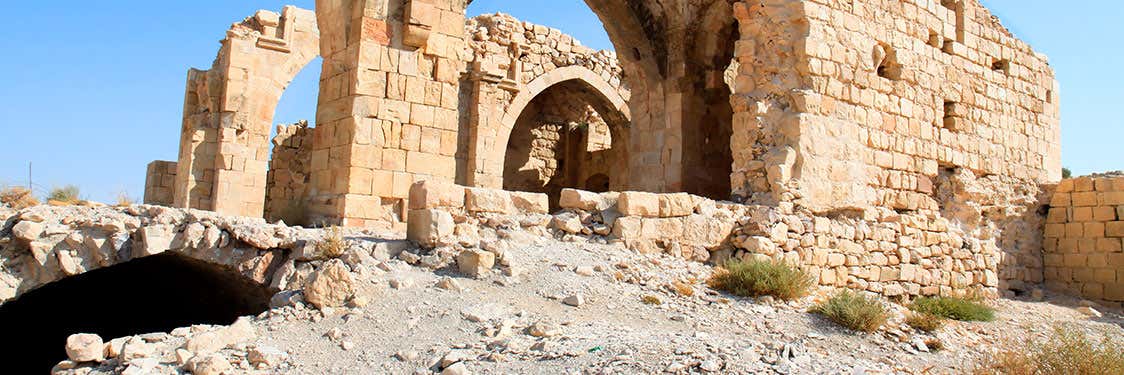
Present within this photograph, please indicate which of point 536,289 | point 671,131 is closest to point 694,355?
point 536,289

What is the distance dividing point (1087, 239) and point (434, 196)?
8.26 meters

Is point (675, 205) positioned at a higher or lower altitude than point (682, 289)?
higher

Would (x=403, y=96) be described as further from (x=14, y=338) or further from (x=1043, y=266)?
(x=1043, y=266)

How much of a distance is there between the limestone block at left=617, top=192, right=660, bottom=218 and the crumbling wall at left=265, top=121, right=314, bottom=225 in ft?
29.7

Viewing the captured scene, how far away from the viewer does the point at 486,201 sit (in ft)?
21.2

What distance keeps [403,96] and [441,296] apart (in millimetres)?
3090

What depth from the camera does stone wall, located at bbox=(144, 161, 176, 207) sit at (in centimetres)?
1373

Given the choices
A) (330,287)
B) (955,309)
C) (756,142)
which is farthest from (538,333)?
(955,309)

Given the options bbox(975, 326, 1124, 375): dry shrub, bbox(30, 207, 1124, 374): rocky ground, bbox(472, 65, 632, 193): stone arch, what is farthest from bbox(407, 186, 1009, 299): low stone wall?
bbox(472, 65, 632, 193): stone arch

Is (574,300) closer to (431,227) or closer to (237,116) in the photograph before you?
(431,227)

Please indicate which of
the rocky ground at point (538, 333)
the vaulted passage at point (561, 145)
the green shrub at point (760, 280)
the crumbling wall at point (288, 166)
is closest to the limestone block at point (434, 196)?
the rocky ground at point (538, 333)

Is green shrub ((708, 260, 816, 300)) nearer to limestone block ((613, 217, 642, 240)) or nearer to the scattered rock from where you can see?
limestone block ((613, 217, 642, 240))

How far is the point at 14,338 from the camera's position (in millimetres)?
8484

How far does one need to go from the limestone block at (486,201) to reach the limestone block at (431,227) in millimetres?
511
